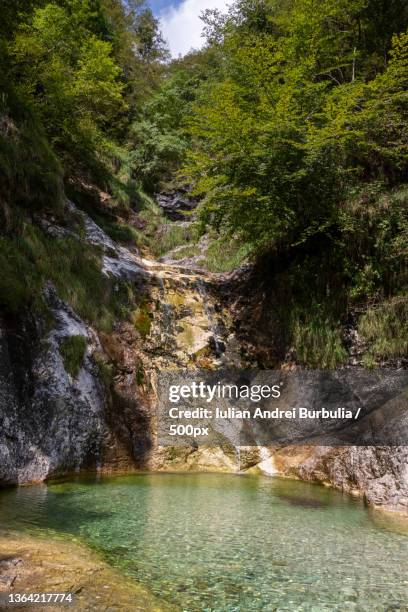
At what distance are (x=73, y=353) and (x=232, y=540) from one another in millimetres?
4513

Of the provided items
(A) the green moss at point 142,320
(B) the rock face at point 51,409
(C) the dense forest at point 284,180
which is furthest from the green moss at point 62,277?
(B) the rock face at point 51,409

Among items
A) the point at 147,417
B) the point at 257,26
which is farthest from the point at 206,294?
the point at 257,26

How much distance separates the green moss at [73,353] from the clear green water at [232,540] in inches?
73.6

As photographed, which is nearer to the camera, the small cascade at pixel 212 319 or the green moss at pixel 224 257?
the small cascade at pixel 212 319

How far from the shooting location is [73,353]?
7.86 m

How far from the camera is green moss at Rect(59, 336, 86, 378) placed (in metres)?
7.70

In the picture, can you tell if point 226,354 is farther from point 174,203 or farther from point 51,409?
point 174,203

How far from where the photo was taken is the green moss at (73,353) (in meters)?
7.70

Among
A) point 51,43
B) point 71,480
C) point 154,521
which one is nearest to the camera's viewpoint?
point 154,521

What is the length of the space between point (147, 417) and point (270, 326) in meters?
3.89

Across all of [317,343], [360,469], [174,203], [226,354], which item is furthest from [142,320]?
[174,203]

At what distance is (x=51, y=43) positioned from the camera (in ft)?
46.2

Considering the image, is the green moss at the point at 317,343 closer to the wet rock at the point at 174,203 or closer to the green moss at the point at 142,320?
the green moss at the point at 142,320

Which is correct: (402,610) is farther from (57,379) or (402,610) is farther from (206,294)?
(206,294)
